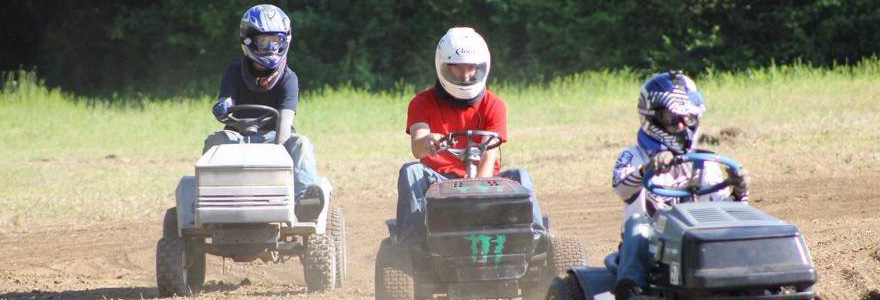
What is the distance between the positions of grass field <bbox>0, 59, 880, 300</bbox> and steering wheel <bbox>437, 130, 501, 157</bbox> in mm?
1242

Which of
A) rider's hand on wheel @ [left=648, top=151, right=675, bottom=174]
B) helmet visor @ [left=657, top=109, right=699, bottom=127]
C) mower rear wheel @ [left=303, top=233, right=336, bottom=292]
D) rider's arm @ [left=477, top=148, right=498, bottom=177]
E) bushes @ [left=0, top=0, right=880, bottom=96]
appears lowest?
bushes @ [left=0, top=0, right=880, bottom=96]

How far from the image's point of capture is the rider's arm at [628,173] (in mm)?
5602

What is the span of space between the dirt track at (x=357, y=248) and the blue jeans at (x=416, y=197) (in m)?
1.15

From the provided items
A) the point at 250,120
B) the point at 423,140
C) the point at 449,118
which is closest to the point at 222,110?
the point at 250,120

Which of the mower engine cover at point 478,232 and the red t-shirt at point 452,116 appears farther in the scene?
the red t-shirt at point 452,116

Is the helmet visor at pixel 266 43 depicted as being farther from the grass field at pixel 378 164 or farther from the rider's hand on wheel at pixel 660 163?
the rider's hand on wheel at pixel 660 163

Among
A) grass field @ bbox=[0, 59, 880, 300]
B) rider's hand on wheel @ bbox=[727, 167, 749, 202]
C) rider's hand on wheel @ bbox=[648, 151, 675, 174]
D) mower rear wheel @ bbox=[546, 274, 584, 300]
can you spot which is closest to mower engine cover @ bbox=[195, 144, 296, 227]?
grass field @ bbox=[0, 59, 880, 300]

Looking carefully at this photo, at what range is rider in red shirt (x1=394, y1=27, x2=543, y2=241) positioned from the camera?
22.2ft

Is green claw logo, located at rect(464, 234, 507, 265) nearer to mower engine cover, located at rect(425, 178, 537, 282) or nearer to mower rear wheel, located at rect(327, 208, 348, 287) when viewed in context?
mower engine cover, located at rect(425, 178, 537, 282)

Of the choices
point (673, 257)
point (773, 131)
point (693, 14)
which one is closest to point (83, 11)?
point (693, 14)

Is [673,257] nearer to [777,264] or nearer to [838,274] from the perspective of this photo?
[777,264]

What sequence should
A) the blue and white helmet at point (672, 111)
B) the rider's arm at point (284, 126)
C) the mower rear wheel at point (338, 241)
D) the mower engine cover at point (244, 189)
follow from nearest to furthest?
1. the blue and white helmet at point (672, 111)
2. the mower engine cover at point (244, 189)
3. the rider's arm at point (284, 126)
4. the mower rear wheel at point (338, 241)

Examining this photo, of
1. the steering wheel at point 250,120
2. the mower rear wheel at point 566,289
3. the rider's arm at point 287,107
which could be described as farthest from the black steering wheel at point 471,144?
the steering wheel at point 250,120

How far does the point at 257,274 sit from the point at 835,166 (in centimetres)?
630
